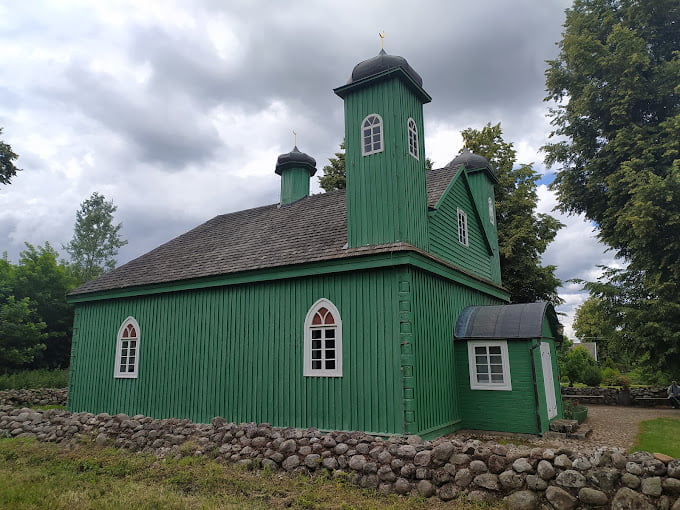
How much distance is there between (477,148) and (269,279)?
57.0 ft

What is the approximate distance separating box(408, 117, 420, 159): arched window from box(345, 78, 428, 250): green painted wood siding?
18 centimetres

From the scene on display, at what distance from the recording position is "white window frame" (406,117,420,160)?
11.7 m

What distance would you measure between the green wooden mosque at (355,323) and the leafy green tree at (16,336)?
33.4 feet

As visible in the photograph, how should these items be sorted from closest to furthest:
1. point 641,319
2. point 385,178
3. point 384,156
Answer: point 385,178, point 384,156, point 641,319

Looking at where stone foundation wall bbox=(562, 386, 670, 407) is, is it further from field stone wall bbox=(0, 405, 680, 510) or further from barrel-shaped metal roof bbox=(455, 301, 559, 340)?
field stone wall bbox=(0, 405, 680, 510)

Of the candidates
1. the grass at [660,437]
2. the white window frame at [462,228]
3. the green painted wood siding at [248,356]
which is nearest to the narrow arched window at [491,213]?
the white window frame at [462,228]

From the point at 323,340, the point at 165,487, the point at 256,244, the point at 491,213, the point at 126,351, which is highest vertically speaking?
the point at 491,213

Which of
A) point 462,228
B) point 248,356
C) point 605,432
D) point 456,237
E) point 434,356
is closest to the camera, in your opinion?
point 434,356

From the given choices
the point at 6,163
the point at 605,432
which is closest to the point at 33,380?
the point at 6,163

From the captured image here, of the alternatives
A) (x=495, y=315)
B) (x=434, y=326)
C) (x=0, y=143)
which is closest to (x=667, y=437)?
(x=495, y=315)

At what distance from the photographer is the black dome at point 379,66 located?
11.4 m

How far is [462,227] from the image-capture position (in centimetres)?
1481

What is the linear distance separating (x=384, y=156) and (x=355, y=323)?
13.7 ft

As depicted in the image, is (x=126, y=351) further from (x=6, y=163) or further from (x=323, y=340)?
(x=6, y=163)
